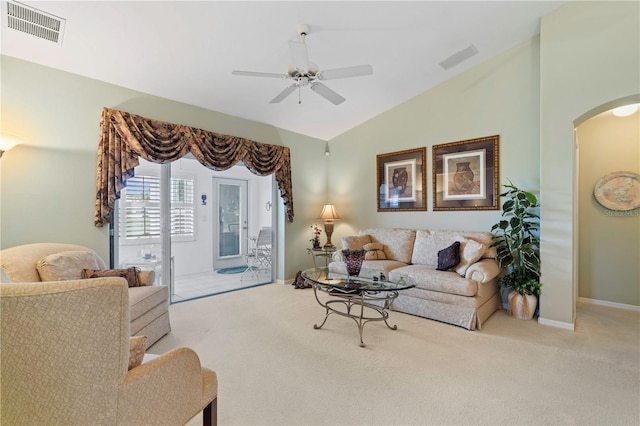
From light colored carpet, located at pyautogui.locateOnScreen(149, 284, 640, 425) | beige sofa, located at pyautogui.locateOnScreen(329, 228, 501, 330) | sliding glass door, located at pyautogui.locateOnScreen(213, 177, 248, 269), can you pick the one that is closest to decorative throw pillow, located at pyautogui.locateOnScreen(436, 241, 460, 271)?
beige sofa, located at pyautogui.locateOnScreen(329, 228, 501, 330)

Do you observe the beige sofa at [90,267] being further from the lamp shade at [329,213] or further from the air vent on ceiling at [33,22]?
the lamp shade at [329,213]

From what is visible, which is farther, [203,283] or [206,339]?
[203,283]

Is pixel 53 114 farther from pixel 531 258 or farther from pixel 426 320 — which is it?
pixel 531 258

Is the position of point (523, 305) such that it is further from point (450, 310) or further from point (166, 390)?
point (166, 390)

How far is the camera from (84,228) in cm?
330

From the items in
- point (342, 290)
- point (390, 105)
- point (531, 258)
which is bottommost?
point (342, 290)

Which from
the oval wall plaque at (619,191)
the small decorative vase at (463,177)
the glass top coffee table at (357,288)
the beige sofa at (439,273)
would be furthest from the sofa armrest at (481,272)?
the oval wall plaque at (619,191)

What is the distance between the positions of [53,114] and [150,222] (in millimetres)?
1655

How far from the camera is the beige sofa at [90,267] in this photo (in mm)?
2457

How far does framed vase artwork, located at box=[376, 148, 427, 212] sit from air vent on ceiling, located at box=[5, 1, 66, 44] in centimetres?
439

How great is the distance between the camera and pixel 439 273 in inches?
140

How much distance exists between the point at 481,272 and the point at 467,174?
1.68m

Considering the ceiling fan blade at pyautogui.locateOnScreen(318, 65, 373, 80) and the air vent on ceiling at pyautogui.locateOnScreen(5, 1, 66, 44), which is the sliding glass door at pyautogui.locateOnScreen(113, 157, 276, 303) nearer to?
the air vent on ceiling at pyautogui.locateOnScreen(5, 1, 66, 44)

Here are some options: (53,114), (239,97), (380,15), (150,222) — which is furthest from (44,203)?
(380,15)
